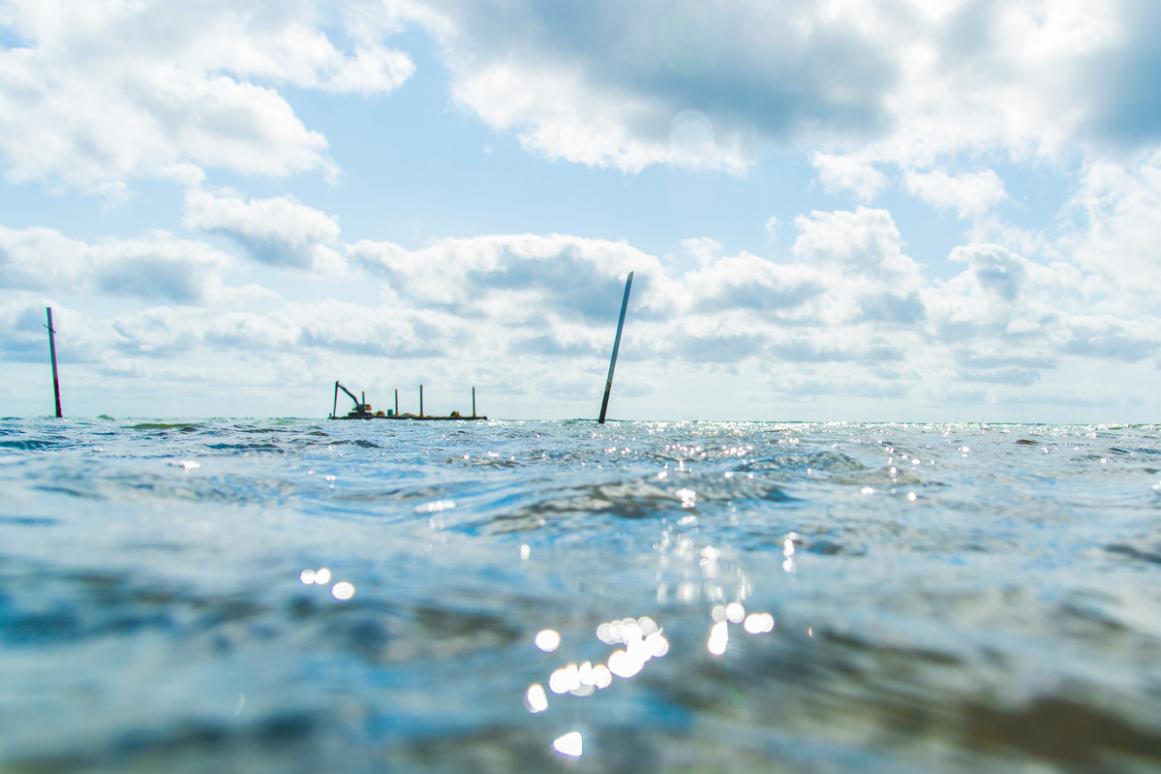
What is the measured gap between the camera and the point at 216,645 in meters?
2.09

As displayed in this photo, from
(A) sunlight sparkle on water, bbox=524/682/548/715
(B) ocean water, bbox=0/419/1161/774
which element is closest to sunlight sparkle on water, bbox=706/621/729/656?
(B) ocean water, bbox=0/419/1161/774

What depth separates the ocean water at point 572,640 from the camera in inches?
58.9

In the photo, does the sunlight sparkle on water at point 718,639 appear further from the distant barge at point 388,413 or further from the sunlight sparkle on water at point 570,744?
the distant barge at point 388,413

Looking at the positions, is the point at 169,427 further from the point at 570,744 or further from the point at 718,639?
the point at 570,744

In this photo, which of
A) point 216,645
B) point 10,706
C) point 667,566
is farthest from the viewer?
point 667,566

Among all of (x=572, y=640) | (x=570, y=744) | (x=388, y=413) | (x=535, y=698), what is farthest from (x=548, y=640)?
(x=388, y=413)

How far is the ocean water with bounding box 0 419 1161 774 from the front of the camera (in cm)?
150

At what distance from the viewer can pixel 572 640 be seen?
222 centimetres

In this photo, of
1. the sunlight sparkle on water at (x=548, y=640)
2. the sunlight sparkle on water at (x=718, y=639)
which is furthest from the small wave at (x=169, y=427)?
the sunlight sparkle on water at (x=718, y=639)

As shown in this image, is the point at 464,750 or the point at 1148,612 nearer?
the point at 464,750

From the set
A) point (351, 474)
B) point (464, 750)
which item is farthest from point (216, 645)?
point (351, 474)

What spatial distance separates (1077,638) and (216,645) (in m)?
2.98

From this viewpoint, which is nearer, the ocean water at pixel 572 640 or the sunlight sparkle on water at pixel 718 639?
the ocean water at pixel 572 640

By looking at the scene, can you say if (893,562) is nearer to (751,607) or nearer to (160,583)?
(751,607)
